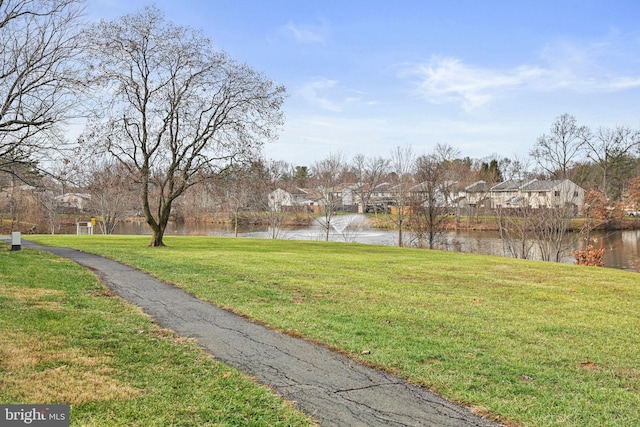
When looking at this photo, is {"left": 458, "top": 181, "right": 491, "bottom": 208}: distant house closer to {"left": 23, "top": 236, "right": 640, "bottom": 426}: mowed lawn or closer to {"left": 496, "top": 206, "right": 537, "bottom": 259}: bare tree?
{"left": 496, "top": 206, "right": 537, "bottom": 259}: bare tree

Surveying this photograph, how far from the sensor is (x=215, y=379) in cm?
477

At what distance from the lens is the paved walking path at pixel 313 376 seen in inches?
160

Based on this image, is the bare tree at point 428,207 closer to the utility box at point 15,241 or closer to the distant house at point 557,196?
the distant house at point 557,196

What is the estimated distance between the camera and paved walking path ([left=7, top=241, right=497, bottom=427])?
4074mm

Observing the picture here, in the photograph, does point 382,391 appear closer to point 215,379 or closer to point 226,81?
point 215,379

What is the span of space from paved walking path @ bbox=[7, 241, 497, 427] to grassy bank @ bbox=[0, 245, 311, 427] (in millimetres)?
276

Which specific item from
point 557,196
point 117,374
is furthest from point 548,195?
point 117,374

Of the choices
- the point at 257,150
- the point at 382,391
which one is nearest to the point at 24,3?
the point at 257,150

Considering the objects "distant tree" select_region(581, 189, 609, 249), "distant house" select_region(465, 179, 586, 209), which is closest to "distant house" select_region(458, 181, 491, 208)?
"distant house" select_region(465, 179, 586, 209)

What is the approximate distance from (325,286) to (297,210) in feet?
160

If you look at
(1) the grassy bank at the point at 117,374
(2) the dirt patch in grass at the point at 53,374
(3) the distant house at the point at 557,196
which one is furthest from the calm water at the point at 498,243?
(2) the dirt patch in grass at the point at 53,374

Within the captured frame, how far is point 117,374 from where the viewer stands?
479cm

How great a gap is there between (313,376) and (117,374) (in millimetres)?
1962

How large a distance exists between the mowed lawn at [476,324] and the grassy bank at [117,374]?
169cm
